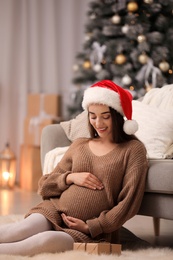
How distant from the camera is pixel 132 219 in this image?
425 cm

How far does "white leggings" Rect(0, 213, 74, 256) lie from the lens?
2521 millimetres

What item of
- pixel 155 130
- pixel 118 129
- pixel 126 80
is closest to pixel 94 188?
pixel 118 129

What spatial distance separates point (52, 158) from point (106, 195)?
0.71 metres

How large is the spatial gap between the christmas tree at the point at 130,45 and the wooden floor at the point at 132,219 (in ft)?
3.68

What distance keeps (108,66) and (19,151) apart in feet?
4.90

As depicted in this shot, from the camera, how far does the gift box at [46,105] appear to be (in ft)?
20.3

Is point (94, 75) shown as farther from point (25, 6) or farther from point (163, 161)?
point (163, 161)

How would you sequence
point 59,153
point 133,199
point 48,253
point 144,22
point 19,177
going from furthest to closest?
1. point 19,177
2. point 144,22
3. point 59,153
4. point 133,199
5. point 48,253

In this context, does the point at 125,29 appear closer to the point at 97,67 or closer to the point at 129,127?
the point at 97,67

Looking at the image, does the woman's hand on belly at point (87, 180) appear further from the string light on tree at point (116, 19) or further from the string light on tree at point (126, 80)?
the string light on tree at point (116, 19)

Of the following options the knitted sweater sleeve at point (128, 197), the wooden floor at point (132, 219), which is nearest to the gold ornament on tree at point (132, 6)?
the wooden floor at point (132, 219)

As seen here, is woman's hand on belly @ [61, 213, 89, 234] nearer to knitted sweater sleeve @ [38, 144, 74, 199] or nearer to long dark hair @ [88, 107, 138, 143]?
knitted sweater sleeve @ [38, 144, 74, 199]

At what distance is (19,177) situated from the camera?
655 cm

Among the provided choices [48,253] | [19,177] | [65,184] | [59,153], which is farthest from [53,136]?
[19,177]
